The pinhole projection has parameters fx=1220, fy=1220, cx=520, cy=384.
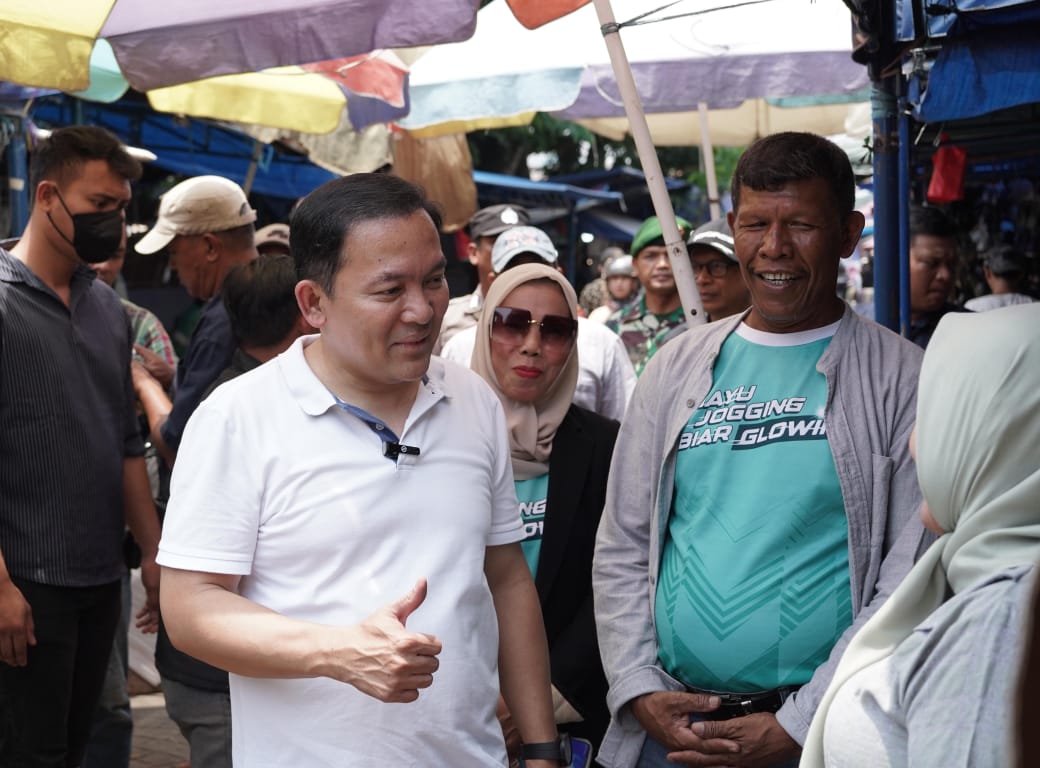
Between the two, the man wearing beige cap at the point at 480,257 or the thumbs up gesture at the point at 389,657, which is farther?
the man wearing beige cap at the point at 480,257

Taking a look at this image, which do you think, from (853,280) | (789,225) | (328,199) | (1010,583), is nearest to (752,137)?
(789,225)

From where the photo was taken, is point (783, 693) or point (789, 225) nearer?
point (783, 693)

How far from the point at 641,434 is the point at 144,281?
30.4ft

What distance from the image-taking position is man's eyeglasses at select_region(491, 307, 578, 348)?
3.54 meters

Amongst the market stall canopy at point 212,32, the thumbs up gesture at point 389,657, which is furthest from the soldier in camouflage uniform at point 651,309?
the thumbs up gesture at point 389,657

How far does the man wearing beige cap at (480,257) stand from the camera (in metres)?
6.18

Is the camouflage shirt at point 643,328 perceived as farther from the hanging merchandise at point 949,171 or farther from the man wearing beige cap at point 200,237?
the hanging merchandise at point 949,171

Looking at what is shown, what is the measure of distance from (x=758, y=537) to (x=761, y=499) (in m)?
0.08

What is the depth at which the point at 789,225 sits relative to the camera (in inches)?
114

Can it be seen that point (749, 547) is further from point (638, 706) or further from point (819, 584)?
point (638, 706)

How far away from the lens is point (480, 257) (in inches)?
251

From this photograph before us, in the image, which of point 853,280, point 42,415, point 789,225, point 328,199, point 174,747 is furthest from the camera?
point 853,280

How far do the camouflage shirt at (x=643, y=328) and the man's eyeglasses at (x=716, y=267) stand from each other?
849 mm

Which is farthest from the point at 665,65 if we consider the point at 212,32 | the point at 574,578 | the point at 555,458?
the point at 574,578
